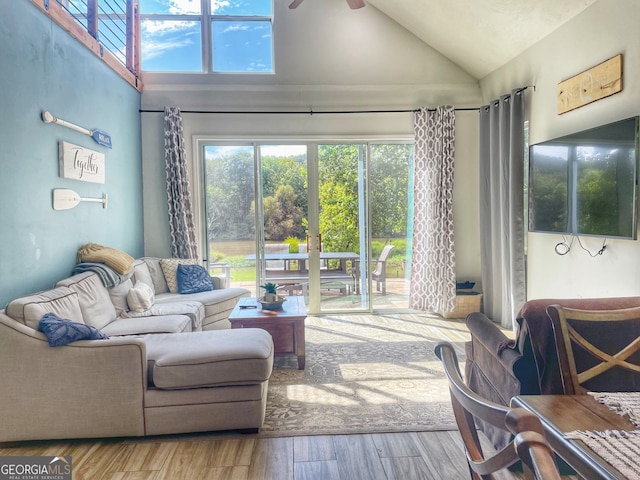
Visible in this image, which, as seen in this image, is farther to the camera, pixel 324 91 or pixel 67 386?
pixel 324 91

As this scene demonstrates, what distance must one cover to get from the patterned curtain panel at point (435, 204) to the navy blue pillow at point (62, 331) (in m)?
3.87

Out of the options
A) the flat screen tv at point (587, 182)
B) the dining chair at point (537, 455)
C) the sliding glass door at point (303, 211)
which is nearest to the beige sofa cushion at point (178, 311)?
the sliding glass door at point (303, 211)

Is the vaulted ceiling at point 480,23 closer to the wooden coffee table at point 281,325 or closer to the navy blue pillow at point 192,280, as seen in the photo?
the wooden coffee table at point 281,325

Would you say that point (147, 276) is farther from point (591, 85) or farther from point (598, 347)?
point (591, 85)

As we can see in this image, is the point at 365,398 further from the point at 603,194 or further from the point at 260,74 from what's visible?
the point at 260,74

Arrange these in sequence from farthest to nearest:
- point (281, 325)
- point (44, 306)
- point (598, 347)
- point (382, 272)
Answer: point (382, 272), point (281, 325), point (44, 306), point (598, 347)

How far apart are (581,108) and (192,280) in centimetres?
410

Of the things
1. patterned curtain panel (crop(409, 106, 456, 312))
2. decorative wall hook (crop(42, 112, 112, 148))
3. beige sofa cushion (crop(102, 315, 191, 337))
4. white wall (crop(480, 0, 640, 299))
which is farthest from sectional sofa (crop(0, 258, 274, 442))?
patterned curtain panel (crop(409, 106, 456, 312))

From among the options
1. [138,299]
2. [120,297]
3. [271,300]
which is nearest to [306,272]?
[271,300]

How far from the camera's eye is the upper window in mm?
5141

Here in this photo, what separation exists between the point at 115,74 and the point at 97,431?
3.59 metres

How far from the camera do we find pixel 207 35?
5.15m

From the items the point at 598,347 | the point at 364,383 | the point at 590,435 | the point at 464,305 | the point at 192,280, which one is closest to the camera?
the point at 590,435

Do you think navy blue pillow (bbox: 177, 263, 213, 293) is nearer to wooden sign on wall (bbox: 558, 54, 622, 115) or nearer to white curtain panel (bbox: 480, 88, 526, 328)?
white curtain panel (bbox: 480, 88, 526, 328)
